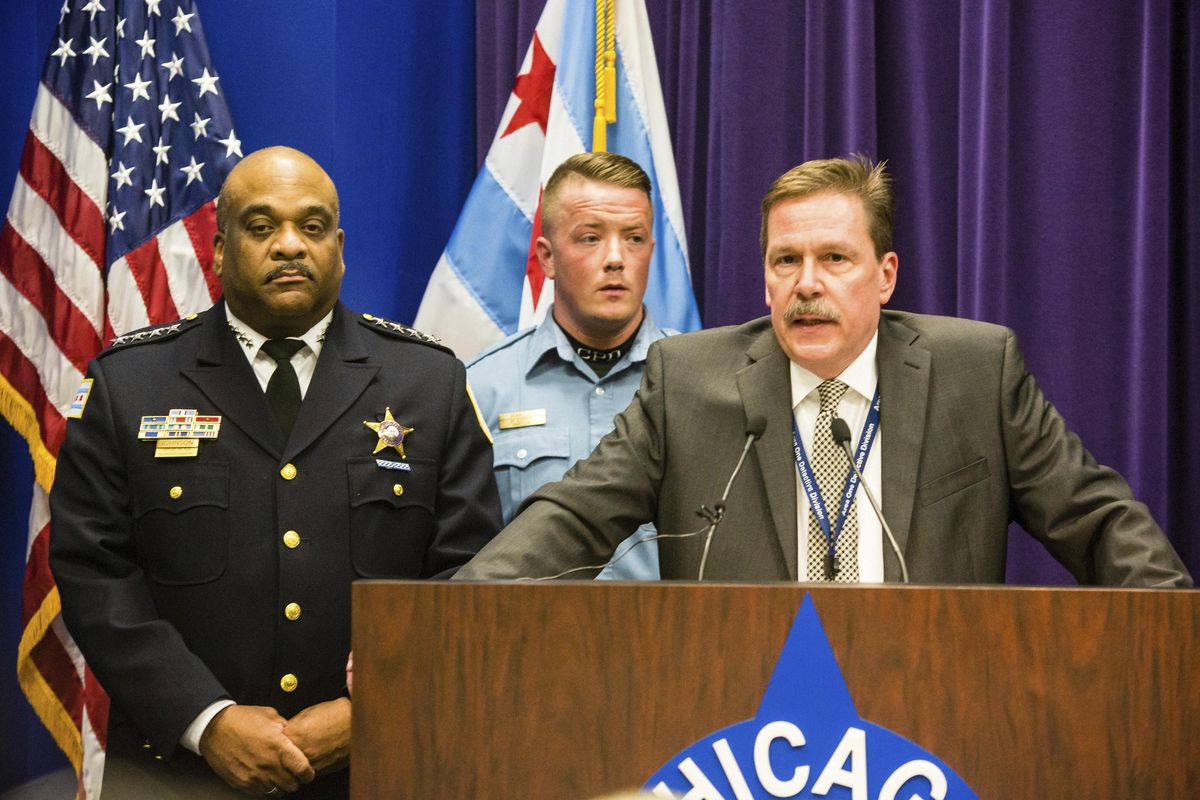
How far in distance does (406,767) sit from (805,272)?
125 cm

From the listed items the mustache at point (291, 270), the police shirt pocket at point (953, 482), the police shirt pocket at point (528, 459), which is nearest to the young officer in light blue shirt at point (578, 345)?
the police shirt pocket at point (528, 459)

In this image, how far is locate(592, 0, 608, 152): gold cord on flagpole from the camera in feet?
12.5

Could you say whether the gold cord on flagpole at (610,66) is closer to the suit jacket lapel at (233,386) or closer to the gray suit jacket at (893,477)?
the gray suit jacket at (893,477)

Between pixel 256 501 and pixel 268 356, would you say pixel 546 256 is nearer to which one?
pixel 268 356

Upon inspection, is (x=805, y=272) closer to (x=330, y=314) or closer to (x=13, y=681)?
(x=330, y=314)

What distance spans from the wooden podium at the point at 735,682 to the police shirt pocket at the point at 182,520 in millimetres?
902

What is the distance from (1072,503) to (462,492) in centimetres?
114

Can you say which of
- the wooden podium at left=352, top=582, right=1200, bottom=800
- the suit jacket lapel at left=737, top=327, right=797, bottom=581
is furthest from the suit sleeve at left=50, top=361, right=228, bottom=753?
the suit jacket lapel at left=737, top=327, right=797, bottom=581

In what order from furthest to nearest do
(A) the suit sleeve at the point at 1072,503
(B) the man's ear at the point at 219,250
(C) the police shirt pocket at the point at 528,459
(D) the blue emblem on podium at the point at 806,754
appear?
(C) the police shirt pocket at the point at 528,459 → (B) the man's ear at the point at 219,250 → (A) the suit sleeve at the point at 1072,503 → (D) the blue emblem on podium at the point at 806,754

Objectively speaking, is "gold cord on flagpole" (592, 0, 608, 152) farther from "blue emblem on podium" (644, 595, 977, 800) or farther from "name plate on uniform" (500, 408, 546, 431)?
"blue emblem on podium" (644, 595, 977, 800)

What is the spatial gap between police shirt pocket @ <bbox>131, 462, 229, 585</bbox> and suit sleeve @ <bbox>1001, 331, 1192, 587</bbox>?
1481 mm

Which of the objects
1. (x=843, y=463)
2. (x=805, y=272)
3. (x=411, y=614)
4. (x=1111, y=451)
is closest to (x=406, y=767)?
(x=411, y=614)

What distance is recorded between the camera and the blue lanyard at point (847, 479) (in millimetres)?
2330

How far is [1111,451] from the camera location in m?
3.55
